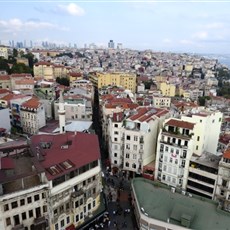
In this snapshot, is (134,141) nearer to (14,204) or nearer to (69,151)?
(69,151)

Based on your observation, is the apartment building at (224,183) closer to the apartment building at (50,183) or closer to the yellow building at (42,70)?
the apartment building at (50,183)

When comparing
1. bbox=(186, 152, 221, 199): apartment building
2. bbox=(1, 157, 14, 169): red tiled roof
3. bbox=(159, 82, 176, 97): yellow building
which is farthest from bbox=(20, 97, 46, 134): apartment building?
bbox=(159, 82, 176, 97): yellow building

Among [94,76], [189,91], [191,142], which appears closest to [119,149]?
[191,142]

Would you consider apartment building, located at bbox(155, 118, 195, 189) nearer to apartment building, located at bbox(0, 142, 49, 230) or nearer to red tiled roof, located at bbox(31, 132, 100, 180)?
red tiled roof, located at bbox(31, 132, 100, 180)

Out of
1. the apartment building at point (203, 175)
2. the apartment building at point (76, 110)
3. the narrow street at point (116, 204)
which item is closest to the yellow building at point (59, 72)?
the apartment building at point (76, 110)

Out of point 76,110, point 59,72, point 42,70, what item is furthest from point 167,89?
point 76,110

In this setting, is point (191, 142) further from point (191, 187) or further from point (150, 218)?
point (150, 218)
